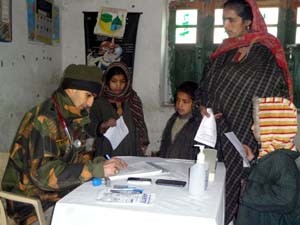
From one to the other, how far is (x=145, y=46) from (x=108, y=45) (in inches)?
14.7

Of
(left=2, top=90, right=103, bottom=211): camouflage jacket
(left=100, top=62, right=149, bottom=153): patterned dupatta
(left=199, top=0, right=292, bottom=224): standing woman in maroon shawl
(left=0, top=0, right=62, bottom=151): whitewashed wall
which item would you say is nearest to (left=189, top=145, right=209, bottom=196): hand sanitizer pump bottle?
(left=2, top=90, right=103, bottom=211): camouflage jacket

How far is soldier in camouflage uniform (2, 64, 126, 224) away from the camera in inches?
54.9

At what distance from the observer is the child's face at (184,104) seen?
253 centimetres

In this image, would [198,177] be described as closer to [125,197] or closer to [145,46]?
[125,197]

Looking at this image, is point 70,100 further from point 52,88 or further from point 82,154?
point 52,88

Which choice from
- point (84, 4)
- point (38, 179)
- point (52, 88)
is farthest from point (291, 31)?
point (38, 179)

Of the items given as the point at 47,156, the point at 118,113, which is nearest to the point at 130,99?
the point at 118,113

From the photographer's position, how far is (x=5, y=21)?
2523 mm

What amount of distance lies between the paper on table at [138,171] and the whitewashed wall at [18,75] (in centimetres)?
138

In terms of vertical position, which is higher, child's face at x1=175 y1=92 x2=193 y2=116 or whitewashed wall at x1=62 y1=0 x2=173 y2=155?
whitewashed wall at x1=62 y1=0 x2=173 y2=155

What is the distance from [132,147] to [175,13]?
1.52 meters

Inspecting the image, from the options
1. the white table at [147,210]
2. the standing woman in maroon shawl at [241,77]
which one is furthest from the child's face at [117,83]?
the white table at [147,210]

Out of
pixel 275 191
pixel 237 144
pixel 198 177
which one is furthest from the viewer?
pixel 237 144

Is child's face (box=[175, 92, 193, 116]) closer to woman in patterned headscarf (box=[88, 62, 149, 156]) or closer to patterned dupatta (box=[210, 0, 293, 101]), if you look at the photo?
woman in patterned headscarf (box=[88, 62, 149, 156])
